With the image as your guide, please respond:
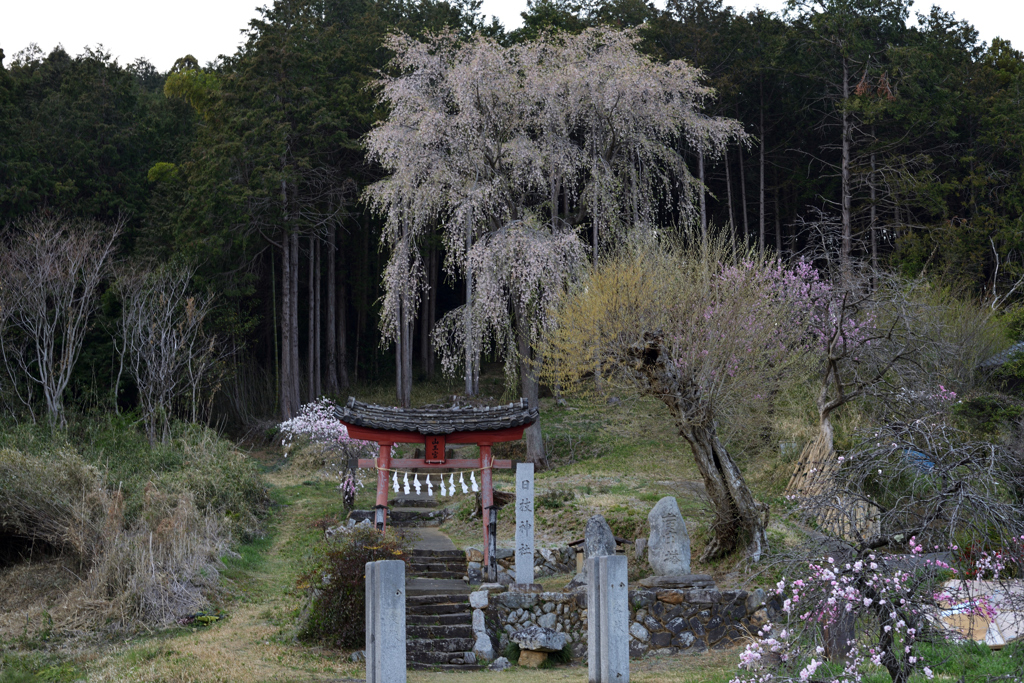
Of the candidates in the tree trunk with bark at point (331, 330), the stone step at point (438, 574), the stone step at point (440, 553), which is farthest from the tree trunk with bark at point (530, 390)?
the tree trunk with bark at point (331, 330)

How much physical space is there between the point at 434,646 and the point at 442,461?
9.67 feet

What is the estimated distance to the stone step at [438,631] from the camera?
1020cm

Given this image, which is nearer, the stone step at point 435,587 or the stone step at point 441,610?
the stone step at point 441,610

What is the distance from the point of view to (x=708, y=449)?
1115 centimetres

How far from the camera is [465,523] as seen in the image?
15539 millimetres

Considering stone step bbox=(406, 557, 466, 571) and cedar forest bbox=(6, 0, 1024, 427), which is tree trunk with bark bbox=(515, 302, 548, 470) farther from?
stone step bbox=(406, 557, 466, 571)

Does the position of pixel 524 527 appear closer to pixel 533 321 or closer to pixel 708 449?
pixel 708 449

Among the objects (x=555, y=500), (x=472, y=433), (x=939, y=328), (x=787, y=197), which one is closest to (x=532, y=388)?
(x=555, y=500)

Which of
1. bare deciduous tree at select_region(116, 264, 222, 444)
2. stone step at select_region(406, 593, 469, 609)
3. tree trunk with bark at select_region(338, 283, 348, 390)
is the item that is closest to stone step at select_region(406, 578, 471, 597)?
stone step at select_region(406, 593, 469, 609)

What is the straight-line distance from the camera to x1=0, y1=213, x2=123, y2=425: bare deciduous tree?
1833 centimetres

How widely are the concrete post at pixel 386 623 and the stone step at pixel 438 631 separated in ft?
10.5

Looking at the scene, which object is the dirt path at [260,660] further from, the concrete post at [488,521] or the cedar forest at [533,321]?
A: the concrete post at [488,521]

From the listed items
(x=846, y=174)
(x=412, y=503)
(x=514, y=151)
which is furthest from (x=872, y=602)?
(x=846, y=174)

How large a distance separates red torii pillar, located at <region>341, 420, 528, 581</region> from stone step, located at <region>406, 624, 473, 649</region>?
4.55ft
